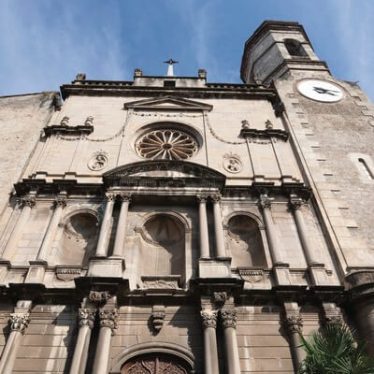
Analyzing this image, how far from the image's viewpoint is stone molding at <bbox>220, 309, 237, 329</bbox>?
9977 mm

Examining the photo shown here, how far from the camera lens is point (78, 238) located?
13.6m

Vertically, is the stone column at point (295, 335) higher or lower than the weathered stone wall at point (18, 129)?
lower

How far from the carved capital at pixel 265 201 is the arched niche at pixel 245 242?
0.62 m

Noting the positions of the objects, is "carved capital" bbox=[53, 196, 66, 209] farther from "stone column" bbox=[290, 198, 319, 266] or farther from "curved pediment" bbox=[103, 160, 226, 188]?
"stone column" bbox=[290, 198, 319, 266]

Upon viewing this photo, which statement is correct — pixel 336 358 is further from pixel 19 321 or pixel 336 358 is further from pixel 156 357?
pixel 19 321

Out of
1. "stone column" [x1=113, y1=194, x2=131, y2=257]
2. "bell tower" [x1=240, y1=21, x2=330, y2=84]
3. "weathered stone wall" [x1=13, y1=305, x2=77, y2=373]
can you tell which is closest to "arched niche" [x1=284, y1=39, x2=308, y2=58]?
"bell tower" [x1=240, y1=21, x2=330, y2=84]

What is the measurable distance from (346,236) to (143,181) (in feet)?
23.1

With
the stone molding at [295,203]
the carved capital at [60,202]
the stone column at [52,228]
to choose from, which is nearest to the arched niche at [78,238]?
the stone column at [52,228]

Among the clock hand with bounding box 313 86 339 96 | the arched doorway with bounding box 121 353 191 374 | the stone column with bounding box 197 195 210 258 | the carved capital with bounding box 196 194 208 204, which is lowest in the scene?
the arched doorway with bounding box 121 353 191 374

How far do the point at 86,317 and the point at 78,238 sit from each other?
13.2ft

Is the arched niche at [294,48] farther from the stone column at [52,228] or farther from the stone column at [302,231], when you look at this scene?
the stone column at [52,228]

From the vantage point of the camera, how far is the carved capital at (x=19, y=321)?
10102 millimetres

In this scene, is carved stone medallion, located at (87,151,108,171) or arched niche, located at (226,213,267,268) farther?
carved stone medallion, located at (87,151,108,171)

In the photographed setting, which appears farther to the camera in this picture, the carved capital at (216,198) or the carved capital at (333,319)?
the carved capital at (216,198)
